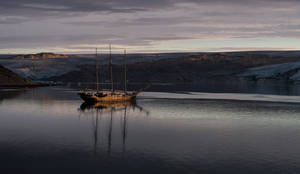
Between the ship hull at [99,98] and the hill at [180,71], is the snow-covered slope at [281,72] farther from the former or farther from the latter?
the ship hull at [99,98]

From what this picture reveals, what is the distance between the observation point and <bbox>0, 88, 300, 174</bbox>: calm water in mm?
14648

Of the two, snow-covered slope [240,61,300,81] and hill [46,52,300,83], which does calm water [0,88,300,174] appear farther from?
hill [46,52,300,83]

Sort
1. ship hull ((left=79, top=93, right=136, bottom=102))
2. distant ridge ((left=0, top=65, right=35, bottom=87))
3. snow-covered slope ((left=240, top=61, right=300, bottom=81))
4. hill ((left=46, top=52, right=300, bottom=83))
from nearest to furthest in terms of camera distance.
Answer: ship hull ((left=79, top=93, right=136, bottom=102)) < distant ridge ((left=0, top=65, right=35, bottom=87)) < snow-covered slope ((left=240, top=61, right=300, bottom=81)) < hill ((left=46, top=52, right=300, bottom=83))

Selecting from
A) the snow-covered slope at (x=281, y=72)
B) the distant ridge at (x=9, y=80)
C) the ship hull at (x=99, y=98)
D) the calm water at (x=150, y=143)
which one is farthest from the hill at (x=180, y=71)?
the calm water at (x=150, y=143)

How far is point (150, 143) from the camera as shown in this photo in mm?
18906

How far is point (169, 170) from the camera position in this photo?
46.2 ft

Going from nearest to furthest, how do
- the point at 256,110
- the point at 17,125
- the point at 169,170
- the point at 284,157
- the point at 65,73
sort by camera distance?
1. the point at 169,170
2. the point at 284,157
3. the point at 17,125
4. the point at 256,110
5. the point at 65,73

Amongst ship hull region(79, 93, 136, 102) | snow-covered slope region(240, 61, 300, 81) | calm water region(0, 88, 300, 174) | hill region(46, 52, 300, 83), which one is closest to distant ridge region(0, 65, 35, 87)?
ship hull region(79, 93, 136, 102)

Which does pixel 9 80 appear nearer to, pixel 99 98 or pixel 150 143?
pixel 99 98

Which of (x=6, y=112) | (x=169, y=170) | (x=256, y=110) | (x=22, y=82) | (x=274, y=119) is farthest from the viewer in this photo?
(x=22, y=82)

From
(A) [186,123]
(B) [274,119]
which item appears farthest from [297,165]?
(B) [274,119]

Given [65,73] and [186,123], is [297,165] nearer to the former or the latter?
[186,123]

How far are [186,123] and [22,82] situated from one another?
78227mm

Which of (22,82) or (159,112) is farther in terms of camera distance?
(22,82)
